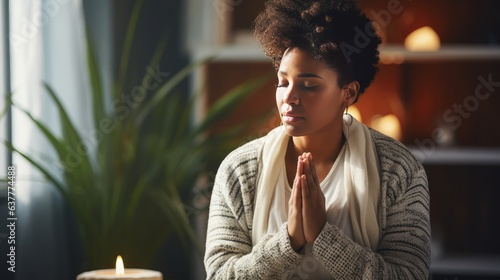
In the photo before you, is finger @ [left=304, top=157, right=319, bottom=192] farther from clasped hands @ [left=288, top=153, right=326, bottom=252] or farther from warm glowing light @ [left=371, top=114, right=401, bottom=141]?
warm glowing light @ [left=371, top=114, right=401, bottom=141]

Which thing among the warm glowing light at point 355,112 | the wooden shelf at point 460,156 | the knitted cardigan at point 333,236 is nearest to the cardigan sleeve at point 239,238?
the knitted cardigan at point 333,236

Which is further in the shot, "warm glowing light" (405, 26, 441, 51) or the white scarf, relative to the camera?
"warm glowing light" (405, 26, 441, 51)

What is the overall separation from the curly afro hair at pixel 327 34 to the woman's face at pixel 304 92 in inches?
0.5

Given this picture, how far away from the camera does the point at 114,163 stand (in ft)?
7.92

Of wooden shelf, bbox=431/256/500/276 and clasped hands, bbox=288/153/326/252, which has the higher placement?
clasped hands, bbox=288/153/326/252

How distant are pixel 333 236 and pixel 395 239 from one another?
4.8 inches

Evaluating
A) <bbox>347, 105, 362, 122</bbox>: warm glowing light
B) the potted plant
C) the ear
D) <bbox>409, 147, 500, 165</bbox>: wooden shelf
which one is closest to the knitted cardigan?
the ear

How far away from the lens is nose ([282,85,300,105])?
1181mm

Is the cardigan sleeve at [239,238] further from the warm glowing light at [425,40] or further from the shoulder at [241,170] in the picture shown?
the warm glowing light at [425,40]

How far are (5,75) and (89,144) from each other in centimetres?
38

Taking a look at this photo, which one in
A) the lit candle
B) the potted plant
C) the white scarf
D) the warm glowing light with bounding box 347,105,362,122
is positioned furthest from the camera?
the warm glowing light with bounding box 347,105,362,122

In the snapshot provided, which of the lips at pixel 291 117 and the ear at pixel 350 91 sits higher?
the ear at pixel 350 91

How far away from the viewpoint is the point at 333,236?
1.16 metres

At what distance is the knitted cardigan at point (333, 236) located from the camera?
1.17 m
